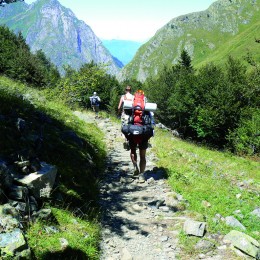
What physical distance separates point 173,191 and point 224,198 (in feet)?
4.80

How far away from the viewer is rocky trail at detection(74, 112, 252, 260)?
5656mm

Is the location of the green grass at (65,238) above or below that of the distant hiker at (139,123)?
below

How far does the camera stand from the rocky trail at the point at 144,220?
566cm

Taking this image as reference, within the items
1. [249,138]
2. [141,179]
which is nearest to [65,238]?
[141,179]

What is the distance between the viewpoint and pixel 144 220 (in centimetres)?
703

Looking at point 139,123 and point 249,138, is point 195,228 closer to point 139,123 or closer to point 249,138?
point 139,123

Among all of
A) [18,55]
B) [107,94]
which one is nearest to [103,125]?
[18,55]

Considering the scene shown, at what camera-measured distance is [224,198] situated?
7910mm

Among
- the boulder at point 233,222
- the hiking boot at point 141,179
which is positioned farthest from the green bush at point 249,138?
the boulder at point 233,222

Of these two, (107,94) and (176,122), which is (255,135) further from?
(107,94)

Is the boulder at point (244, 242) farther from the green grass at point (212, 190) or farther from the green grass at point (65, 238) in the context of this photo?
the green grass at point (65, 238)

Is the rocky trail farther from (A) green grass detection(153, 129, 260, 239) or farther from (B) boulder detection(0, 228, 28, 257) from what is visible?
(B) boulder detection(0, 228, 28, 257)

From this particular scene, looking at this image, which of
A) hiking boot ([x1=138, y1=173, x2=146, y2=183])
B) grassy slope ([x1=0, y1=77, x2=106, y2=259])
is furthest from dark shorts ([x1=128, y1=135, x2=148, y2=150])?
grassy slope ([x1=0, y1=77, x2=106, y2=259])

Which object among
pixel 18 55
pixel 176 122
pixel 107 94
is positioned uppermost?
pixel 18 55
